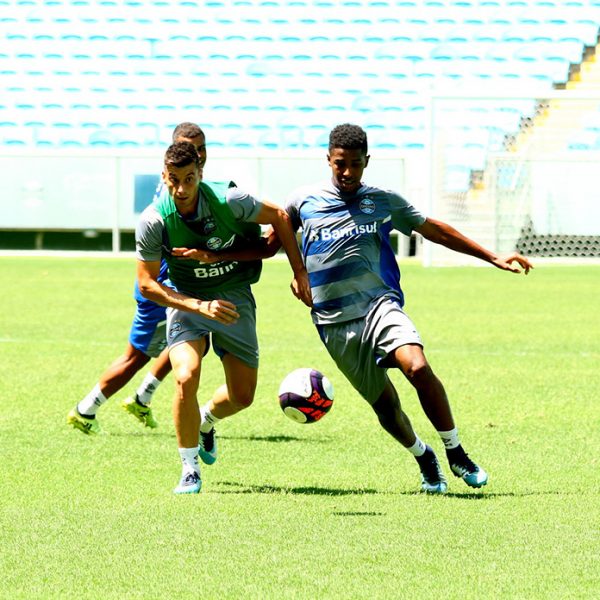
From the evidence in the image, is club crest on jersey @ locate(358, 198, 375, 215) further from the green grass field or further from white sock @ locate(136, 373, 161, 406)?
white sock @ locate(136, 373, 161, 406)

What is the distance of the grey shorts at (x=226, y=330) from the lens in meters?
6.88

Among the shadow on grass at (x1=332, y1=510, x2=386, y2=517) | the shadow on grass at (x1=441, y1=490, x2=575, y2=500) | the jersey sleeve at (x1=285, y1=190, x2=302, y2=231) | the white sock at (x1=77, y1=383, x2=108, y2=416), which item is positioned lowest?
the white sock at (x1=77, y1=383, x2=108, y2=416)

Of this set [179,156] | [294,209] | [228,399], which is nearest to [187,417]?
[228,399]

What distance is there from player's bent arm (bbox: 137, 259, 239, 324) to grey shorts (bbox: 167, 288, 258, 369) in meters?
0.21

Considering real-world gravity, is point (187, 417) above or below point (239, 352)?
below

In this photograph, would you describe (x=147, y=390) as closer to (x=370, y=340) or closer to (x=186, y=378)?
(x=186, y=378)

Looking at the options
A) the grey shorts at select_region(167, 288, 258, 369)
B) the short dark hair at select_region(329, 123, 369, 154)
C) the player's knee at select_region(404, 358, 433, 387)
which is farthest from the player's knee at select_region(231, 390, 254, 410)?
the short dark hair at select_region(329, 123, 369, 154)

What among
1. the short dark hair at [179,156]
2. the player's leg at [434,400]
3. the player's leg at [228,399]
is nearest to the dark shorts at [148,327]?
the player's leg at [228,399]

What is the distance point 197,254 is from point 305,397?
42.5 inches

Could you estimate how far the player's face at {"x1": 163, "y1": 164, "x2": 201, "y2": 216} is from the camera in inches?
Result: 250

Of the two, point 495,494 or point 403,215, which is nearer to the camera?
point 495,494

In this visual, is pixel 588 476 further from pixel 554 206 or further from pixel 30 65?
pixel 30 65

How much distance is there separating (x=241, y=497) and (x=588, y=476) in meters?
2.01

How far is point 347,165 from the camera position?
255 inches
